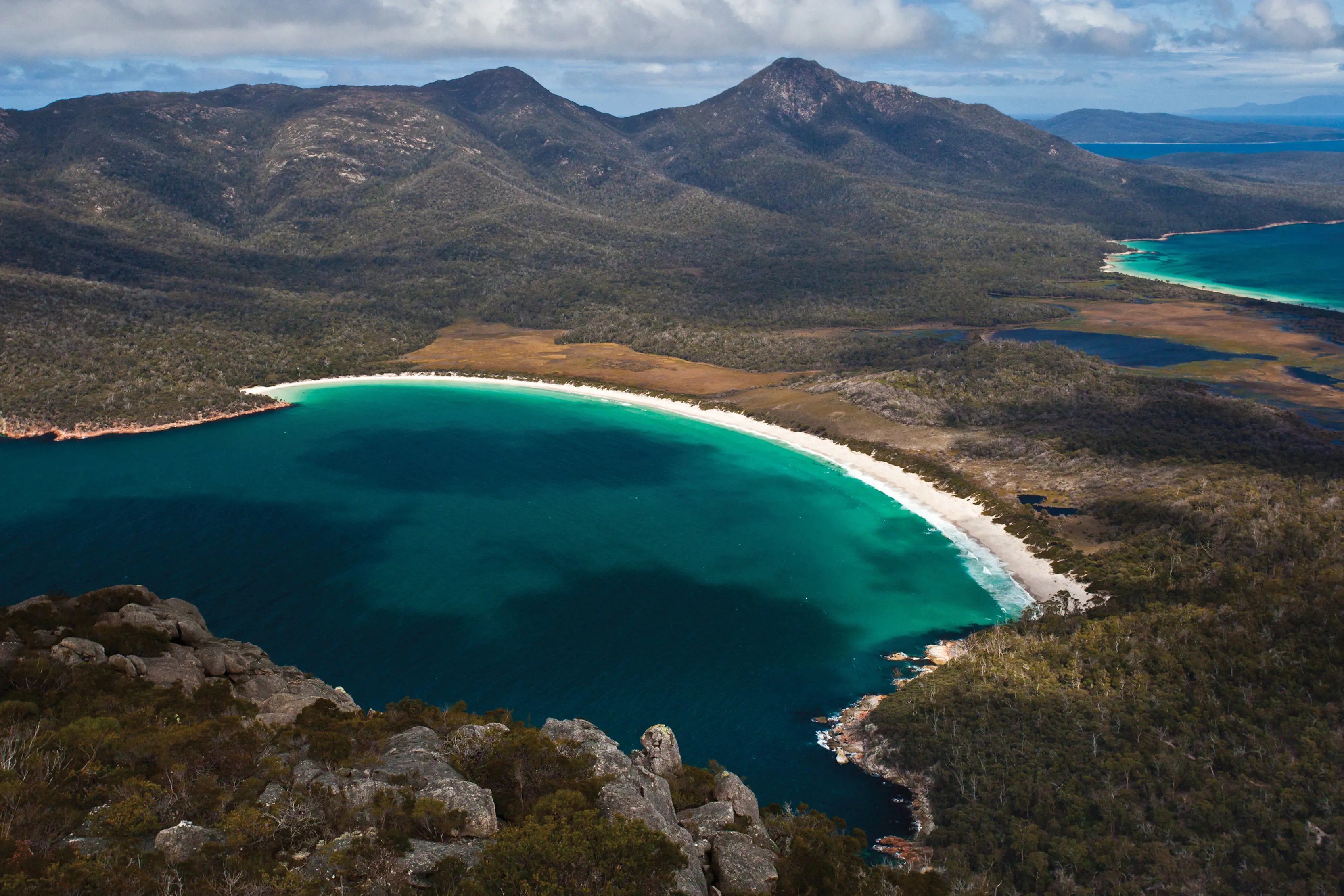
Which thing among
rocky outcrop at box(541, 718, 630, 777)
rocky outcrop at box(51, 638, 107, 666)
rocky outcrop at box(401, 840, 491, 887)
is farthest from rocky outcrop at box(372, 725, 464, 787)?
rocky outcrop at box(51, 638, 107, 666)

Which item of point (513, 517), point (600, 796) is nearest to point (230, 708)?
point (600, 796)

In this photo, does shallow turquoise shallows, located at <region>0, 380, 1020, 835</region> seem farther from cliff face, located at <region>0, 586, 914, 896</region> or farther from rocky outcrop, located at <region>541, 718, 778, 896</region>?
cliff face, located at <region>0, 586, 914, 896</region>

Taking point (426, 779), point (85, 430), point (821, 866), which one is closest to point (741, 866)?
point (821, 866)

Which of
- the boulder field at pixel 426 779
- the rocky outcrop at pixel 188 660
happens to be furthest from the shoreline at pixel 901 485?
the rocky outcrop at pixel 188 660

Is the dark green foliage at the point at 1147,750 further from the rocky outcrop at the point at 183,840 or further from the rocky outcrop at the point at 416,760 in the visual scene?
the rocky outcrop at the point at 183,840

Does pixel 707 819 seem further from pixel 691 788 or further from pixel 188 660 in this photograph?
pixel 188 660

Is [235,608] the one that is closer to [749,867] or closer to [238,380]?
[749,867]
